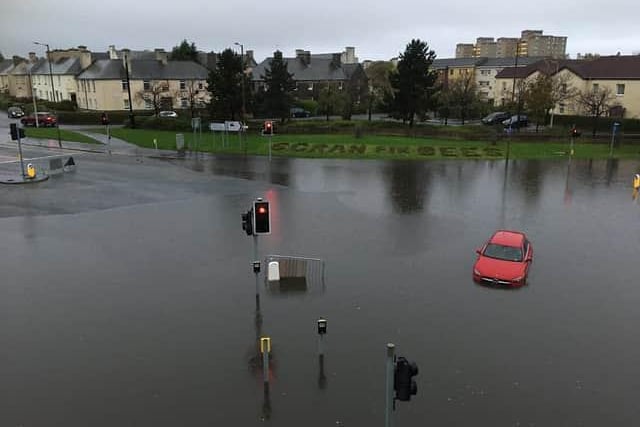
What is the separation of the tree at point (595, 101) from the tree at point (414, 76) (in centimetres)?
1691

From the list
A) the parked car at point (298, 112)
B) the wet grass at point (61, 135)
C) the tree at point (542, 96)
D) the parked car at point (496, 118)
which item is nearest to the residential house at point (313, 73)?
the parked car at point (298, 112)

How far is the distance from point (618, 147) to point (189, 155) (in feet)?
118

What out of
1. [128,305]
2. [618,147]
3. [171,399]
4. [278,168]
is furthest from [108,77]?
[171,399]

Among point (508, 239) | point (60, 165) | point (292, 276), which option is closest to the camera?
point (292, 276)

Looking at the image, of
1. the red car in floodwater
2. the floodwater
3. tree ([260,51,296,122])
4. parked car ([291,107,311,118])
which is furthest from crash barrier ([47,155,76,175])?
parked car ([291,107,311,118])

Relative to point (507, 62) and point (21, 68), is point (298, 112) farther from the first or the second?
point (21, 68)

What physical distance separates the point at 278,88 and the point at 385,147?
18532 mm

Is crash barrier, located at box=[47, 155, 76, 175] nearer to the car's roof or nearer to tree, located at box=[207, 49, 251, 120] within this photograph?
tree, located at box=[207, 49, 251, 120]

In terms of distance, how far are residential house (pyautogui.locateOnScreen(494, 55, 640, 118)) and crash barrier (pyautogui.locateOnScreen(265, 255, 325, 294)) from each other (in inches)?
1975

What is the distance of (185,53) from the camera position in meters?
94.9

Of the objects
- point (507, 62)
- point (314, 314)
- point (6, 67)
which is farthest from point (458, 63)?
point (6, 67)

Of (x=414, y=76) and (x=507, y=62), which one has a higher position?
(x=507, y=62)

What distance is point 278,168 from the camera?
37219mm

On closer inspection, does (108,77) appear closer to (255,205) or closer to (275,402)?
(255,205)
